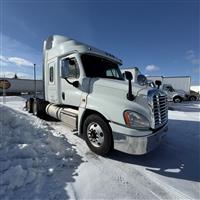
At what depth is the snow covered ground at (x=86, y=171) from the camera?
2406mm

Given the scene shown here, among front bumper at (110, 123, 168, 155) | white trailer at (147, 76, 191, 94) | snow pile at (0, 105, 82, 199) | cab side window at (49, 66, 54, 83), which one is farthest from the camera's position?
white trailer at (147, 76, 191, 94)

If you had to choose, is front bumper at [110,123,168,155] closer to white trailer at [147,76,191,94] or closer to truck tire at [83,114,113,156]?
truck tire at [83,114,113,156]

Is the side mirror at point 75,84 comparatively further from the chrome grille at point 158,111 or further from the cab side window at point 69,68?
the chrome grille at point 158,111

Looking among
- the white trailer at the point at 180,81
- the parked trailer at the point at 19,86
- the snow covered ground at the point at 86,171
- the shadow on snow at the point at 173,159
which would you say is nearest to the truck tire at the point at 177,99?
the white trailer at the point at 180,81

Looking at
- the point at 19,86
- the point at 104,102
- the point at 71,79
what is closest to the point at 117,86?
the point at 104,102

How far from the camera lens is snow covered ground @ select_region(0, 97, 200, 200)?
2.41 m

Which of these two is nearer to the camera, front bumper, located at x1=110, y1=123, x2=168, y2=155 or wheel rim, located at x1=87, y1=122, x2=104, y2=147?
front bumper, located at x1=110, y1=123, x2=168, y2=155

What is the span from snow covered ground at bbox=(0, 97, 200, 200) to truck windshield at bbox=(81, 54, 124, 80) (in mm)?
2014

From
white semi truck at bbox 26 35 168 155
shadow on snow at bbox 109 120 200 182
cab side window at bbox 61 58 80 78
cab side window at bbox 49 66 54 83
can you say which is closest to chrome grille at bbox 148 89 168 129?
white semi truck at bbox 26 35 168 155

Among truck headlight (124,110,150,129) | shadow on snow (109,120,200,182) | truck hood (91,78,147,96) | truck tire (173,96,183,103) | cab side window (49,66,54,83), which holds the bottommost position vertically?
shadow on snow (109,120,200,182)

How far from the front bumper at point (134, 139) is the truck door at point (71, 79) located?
1530 mm

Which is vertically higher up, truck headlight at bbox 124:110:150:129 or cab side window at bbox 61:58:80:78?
cab side window at bbox 61:58:80:78

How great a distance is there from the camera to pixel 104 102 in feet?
11.3

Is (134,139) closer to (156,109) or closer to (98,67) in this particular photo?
(156,109)
